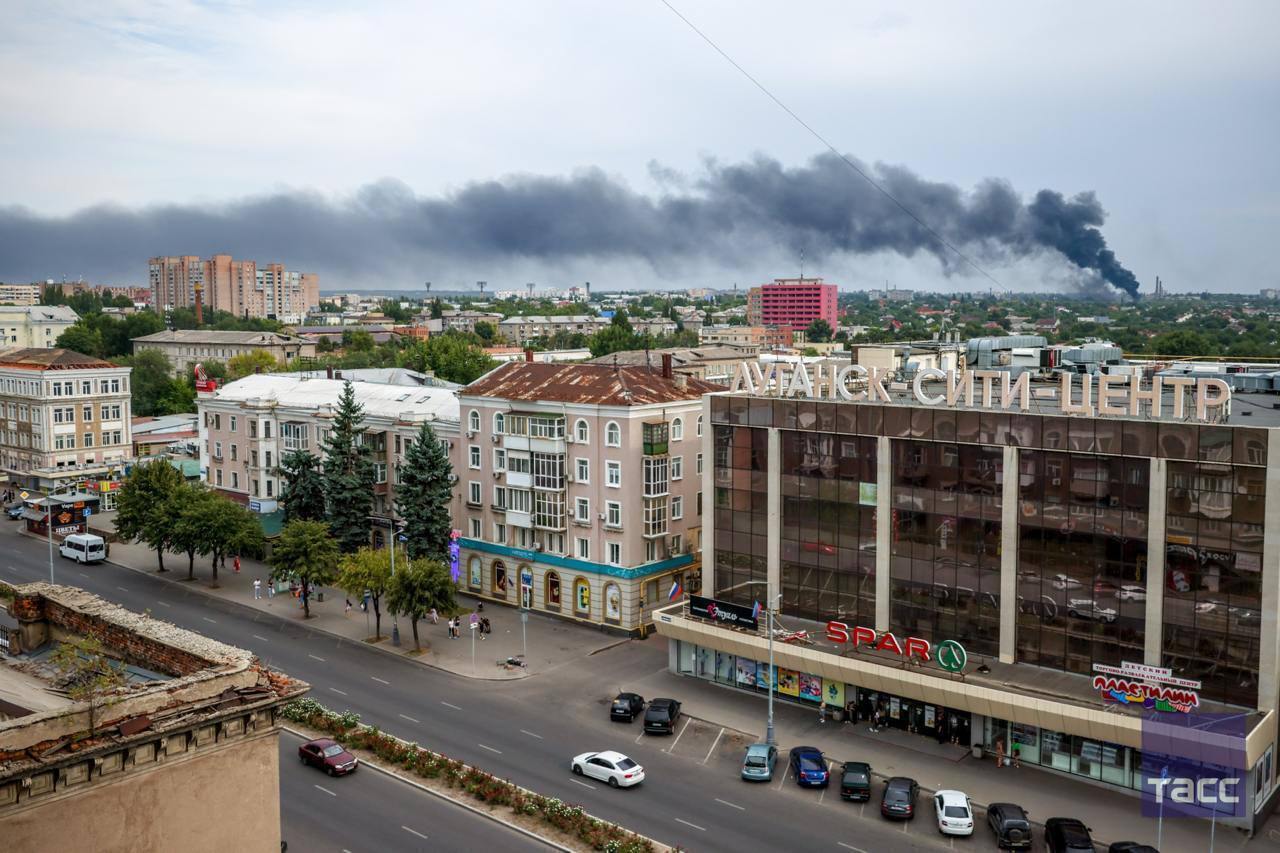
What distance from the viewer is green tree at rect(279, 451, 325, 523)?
7888 centimetres

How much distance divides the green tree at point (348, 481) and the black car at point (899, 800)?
148 ft

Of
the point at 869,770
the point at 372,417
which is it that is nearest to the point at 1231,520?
the point at 869,770

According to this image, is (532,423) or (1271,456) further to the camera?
(532,423)

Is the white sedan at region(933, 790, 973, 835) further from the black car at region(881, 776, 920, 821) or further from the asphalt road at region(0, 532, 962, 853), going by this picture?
the black car at region(881, 776, 920, 821)

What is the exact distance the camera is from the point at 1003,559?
50688 millimetres

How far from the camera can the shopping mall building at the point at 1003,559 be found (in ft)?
148

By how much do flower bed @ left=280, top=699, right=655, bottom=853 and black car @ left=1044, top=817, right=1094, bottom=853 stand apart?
15.3 meters

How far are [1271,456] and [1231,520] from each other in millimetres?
3090

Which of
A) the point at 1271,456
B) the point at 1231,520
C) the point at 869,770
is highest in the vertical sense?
the point at 1271,456

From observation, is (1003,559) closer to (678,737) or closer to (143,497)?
(678,737)

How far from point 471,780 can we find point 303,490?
3814 cm

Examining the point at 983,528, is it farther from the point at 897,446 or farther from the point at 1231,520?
the point at 1231,520

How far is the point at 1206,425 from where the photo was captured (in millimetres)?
45344

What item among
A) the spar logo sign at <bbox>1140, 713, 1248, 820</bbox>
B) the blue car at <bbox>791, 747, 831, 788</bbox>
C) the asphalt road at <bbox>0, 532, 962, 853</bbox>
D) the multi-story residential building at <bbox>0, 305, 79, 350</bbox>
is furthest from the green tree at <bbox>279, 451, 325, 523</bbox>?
the multi-story residential building at <bbox>0, 305, 79, 350</bbox>
